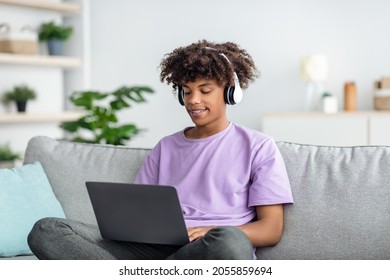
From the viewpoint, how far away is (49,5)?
18.6ft

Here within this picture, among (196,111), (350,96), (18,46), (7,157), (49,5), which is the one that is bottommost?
(7,157)

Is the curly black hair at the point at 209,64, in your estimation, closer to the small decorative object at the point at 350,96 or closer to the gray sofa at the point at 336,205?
the gray sofa at the point at 336,205

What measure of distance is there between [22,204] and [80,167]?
0.85 feet

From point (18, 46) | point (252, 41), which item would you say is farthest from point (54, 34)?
point (252, 41)

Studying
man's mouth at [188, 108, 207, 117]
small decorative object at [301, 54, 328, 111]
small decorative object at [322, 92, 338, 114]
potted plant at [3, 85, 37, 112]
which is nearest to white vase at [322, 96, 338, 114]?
small decorative object at [322, 92, 338, 114]

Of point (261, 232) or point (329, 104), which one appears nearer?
point (261, 232)

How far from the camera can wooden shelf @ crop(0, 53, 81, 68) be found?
17.6 ft

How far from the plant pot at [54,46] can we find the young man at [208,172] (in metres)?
3.51

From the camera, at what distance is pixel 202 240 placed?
74.6 inches

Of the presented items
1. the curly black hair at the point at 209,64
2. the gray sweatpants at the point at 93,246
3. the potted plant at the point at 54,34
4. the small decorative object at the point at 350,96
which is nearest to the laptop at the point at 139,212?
the gray sweatpants at the point at 93,246

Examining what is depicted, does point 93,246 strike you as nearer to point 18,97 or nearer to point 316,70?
point 316,70

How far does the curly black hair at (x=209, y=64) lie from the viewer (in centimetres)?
229

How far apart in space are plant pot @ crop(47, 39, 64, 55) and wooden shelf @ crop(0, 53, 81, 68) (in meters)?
0.06
